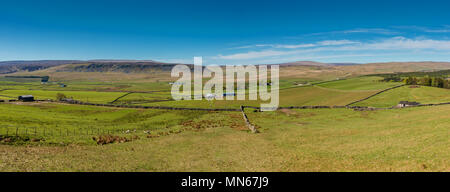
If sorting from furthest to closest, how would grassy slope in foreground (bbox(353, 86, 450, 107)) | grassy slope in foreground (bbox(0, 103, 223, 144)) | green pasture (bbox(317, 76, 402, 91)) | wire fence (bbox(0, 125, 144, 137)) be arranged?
1. green pasture (bbox(317, 76, 402, 91))
2. grassy slope in foreground (bbox(353, 86, 450, 107))
3. grassy slope in foreground (bbox(0, 103, 223, 144))
4. wire fence (bbox(0, 125, 144, 137))

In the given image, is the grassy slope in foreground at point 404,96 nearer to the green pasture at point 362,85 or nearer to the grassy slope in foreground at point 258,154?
the green pasture at point 362,85

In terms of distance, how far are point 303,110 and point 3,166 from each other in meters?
64.2

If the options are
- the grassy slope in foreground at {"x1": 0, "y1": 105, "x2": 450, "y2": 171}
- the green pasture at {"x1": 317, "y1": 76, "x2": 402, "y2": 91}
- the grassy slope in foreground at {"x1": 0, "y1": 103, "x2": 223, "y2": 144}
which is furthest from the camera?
the green pasture at {"x1": 317, "y1": 76, "x2": 402, "y2": 91}

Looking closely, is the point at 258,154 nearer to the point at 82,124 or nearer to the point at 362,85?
the point at 82,124

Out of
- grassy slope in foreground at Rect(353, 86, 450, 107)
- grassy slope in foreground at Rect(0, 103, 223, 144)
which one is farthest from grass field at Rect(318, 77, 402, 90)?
grassy slope in foreground at Rect(0, 103, 223, 144)

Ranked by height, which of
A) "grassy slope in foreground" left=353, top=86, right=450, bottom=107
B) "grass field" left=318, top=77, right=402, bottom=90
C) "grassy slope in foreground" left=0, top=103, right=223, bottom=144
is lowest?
"grassy slope in foreground" left=0, top=103, right=223, bottom=144

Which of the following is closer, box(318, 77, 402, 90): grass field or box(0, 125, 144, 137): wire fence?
box(0, 125, 144, 137): wire fence

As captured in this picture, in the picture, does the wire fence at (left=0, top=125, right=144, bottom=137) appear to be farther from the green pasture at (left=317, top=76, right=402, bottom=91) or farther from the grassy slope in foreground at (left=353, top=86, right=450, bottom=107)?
the green pasture at (left=317, top=76, right=402, bottom=91)

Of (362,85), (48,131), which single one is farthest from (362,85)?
(48,131)

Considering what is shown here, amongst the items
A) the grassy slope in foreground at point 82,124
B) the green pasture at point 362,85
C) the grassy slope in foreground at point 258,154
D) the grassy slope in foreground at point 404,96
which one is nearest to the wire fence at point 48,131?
the grassy slope in foreground at point 82,124

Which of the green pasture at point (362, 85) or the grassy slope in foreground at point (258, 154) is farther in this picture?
the green pasture at point (362, 85)

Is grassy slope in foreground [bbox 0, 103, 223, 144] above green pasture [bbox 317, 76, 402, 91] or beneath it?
beneath
